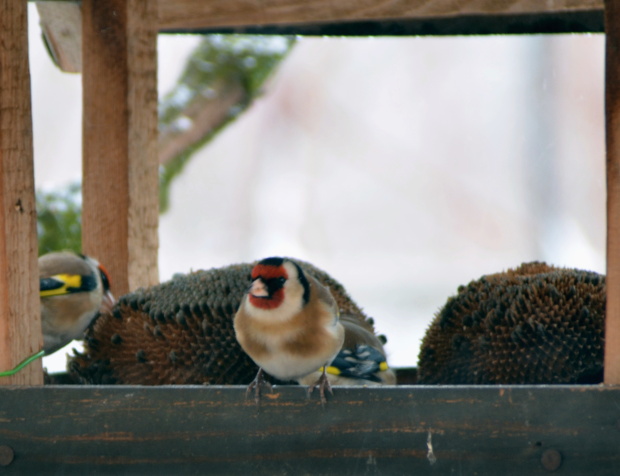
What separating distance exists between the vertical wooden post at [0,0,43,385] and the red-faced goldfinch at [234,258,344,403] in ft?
1.58

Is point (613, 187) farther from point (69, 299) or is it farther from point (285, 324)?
point (69, 299)

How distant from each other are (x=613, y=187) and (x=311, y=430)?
0.77m

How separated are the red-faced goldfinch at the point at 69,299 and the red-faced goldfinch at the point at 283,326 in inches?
27.8

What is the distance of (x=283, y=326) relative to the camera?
2.26 metres

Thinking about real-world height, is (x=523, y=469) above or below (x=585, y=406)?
below

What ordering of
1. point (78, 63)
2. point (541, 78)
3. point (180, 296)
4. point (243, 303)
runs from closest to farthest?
point (243, 303) → point (180, 296) → point (78, 63) → point (541, 78)

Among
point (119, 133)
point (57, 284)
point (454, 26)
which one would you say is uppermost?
point (454, 26)

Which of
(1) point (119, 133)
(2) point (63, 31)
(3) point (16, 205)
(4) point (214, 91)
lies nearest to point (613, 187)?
(3) point (16, 205)

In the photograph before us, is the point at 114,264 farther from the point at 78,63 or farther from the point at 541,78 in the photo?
A: the point at 541,78

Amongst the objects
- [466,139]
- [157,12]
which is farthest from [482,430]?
[466,139]

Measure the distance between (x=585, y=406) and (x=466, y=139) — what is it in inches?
277

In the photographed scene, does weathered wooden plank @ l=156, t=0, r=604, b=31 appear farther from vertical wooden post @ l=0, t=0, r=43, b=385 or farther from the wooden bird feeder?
vertical wooden post @ l=0, t=0, r=43, b=385

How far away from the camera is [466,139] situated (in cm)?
873

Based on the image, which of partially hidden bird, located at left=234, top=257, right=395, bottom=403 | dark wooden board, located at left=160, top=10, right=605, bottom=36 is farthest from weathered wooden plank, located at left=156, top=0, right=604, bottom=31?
partially hidden bird, located at left=234, top=257, right=395, bottom=403
